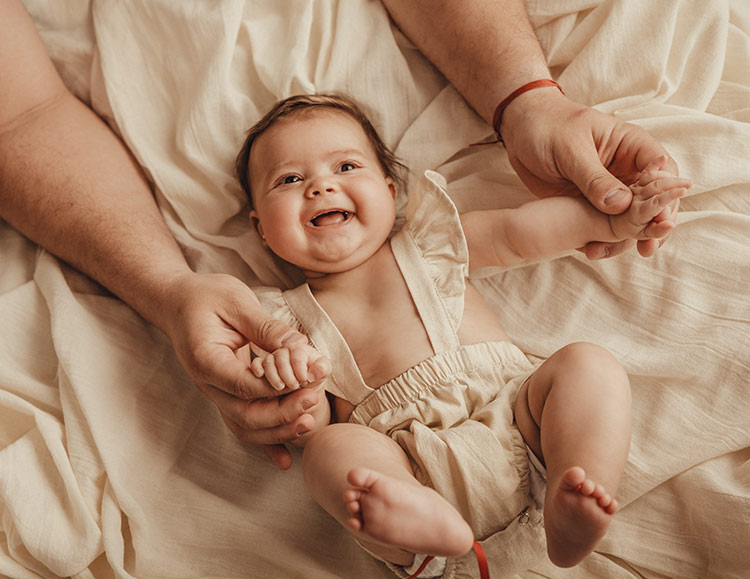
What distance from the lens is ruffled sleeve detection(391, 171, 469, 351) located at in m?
1.26

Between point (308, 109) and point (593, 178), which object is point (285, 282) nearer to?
point (308, 109)

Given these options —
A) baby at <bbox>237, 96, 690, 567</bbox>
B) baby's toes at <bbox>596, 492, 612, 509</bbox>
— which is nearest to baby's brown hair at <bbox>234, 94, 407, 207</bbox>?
baby at <bbox>237, 96, 690, 567</bbox>

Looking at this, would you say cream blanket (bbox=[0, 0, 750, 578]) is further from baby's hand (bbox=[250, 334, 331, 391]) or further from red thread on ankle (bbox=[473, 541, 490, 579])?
baby's hand (bbox=[250, 334, 331, 391])

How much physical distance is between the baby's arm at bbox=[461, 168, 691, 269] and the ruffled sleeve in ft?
0.13

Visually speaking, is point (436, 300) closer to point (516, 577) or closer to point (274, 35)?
point (516, 577)

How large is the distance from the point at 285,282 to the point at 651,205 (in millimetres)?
785

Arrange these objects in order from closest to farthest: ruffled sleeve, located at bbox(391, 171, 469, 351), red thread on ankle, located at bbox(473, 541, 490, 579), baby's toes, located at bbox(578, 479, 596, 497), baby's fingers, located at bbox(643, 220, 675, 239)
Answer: baby's toes, located at bbox(578, 479, 596, 497) < red thread on ankle, located at bbox(473, 541, 490, 579) < baby's fingers, located at bbox(643, 220, 675, 239) < ruffled sleeve, located at bbox(391, 171, 469, 351)

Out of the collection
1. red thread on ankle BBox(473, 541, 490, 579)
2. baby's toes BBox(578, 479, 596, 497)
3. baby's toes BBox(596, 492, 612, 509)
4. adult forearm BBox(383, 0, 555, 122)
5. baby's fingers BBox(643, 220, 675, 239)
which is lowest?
red thread on ankle BBox(473, 541, 490, 579)

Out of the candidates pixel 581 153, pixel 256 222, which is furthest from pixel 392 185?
pixel 581 153

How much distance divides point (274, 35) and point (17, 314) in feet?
2.80

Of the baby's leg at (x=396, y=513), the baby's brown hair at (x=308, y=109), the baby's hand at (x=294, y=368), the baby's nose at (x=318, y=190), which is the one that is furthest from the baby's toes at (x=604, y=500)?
the baby's brown hair at (x=308, y=109)

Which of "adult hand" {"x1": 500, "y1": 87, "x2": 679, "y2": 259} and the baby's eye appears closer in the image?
"adult hand" {"x1": 500, "y1": 87, "x2": 679, "y2": 259}

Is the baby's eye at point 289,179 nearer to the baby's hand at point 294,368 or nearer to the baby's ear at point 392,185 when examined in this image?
the baby's ear at point 392,185

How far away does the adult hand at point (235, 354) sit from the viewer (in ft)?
3.41
